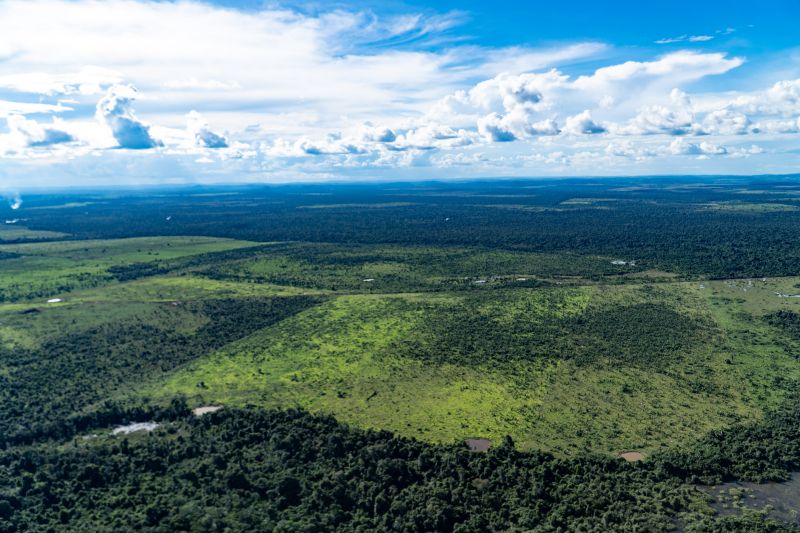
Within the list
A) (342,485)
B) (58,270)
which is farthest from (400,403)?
(58,270)

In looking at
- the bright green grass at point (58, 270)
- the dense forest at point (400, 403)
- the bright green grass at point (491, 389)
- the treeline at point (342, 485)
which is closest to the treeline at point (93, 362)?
the dense forest at point (400, 403)

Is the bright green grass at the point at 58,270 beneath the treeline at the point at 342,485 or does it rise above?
above

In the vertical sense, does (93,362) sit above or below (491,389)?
above

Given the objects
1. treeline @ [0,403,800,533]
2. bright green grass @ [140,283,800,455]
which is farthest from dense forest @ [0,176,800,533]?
bright green grass @ [140,283,800,455]

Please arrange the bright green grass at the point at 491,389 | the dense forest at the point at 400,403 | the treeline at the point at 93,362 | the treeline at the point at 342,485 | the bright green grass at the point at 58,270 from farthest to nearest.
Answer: the bright green grass at the point at 58,270, the treeline at the point at 93,362, the bright green grass at the point at 491,389, the dense forest at the point at 400,403, the treeline at the point at 342,485

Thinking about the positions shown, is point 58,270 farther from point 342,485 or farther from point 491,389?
point 342,485

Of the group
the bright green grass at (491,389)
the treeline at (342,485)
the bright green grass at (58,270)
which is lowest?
the treeline at (342,485)

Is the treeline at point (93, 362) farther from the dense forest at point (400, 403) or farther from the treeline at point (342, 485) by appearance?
the treeline at point (342, 485)

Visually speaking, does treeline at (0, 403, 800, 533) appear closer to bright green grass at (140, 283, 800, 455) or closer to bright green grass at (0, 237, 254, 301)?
bright green grass at (140, 283, 800, 455)
